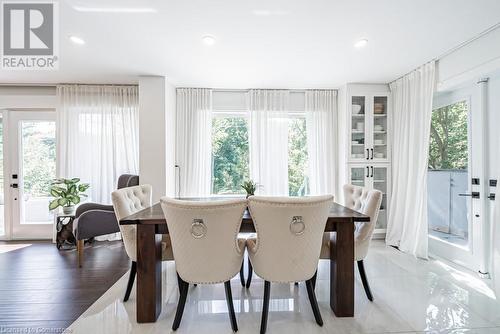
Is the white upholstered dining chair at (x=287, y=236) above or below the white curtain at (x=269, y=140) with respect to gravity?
below

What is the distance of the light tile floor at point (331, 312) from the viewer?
177cm

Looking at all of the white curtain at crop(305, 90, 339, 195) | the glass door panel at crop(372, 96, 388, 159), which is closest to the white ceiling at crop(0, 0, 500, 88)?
the glass door panel at crop(372, 96, 388, 159)

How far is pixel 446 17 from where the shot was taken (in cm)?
212

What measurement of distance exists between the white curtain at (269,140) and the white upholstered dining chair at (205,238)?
233cm

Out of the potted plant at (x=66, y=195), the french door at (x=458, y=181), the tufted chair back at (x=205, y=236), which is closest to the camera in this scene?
the tufted chair back at (x=205, y=236)

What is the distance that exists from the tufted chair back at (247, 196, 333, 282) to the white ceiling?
62.9 inches

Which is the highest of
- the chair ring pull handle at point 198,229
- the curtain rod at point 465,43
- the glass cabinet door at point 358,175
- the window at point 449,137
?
the curtain rod at point 465,43

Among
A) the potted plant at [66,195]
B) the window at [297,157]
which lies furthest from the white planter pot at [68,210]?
the window at [297,157]

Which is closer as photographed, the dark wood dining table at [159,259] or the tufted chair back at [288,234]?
the tufted chair back at [288,234]

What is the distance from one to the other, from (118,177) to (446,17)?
4422 millimetres

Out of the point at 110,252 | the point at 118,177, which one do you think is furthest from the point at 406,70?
the point at 110,252

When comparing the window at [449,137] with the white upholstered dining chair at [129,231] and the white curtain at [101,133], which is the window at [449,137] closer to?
the white upholstered dining chair at [129,231]

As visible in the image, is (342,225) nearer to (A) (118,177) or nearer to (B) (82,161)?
(A) (118,177)

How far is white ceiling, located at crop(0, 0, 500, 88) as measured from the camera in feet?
6.54
